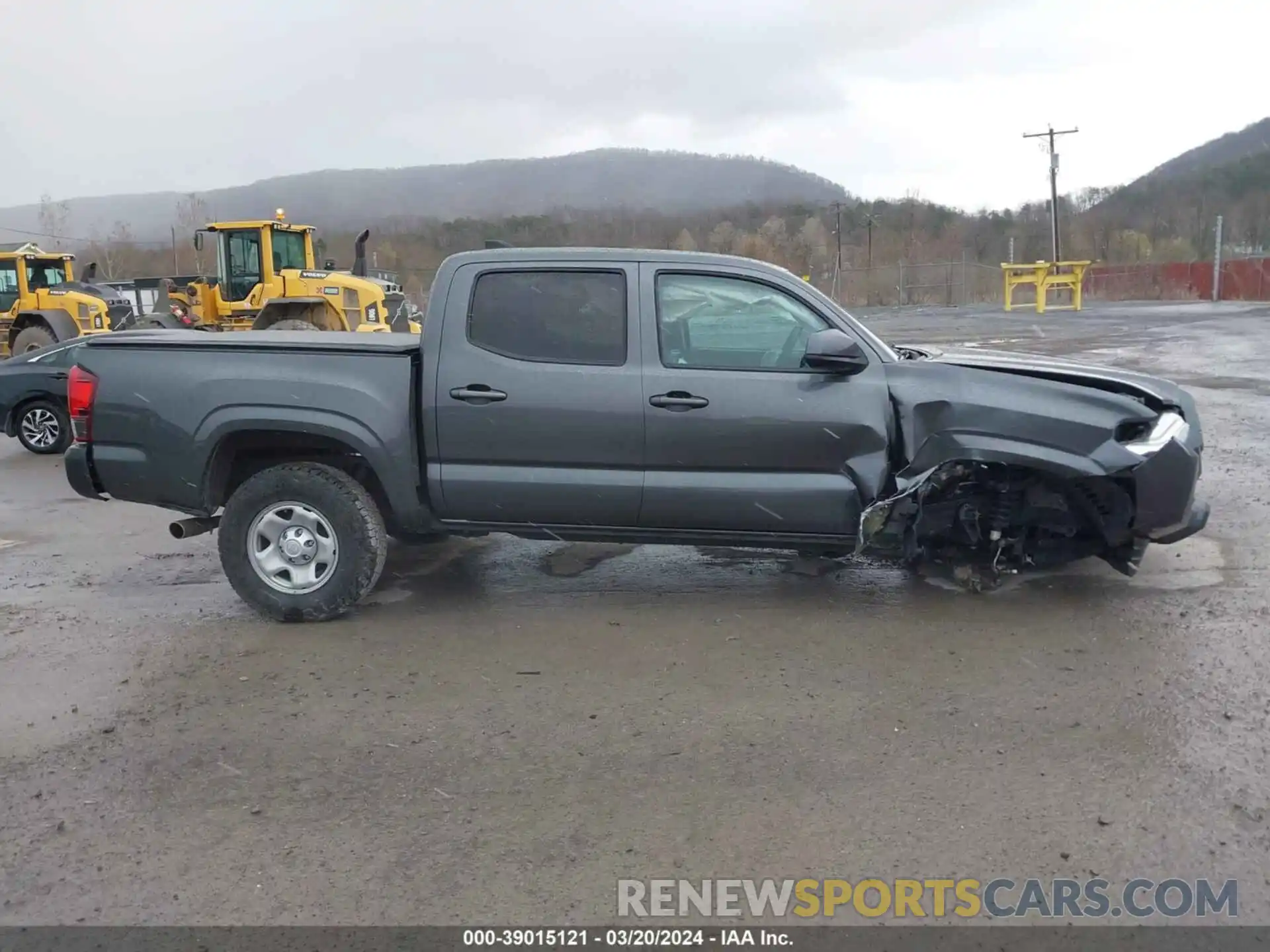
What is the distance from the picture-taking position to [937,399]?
16.5ft

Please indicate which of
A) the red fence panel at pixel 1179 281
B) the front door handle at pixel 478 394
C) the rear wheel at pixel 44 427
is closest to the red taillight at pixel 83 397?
the front door handle at pixel 478 394

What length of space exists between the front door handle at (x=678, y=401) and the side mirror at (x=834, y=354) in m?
0.56

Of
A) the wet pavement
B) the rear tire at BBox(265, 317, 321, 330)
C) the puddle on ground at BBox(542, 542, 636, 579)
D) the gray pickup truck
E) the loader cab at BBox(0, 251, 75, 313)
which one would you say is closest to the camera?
the wet pavement

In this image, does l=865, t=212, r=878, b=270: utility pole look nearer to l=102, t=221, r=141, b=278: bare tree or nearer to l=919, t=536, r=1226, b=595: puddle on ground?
l=102, t=221, r=141, b=278: bare tree

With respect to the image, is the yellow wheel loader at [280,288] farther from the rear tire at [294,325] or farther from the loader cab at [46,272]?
the loader cab at [46,272]

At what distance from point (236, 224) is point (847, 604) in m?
15.6

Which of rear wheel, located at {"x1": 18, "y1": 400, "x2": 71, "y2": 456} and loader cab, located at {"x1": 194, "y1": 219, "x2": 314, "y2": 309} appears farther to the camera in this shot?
loader cab, located at {"x1": 194, "y1": 219, "x2": 314, "y2": 309}

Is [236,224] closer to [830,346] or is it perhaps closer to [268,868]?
[830,346]

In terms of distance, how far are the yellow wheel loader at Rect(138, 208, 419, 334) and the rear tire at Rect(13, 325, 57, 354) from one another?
179 centimetres

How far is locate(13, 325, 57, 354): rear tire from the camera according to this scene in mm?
18406

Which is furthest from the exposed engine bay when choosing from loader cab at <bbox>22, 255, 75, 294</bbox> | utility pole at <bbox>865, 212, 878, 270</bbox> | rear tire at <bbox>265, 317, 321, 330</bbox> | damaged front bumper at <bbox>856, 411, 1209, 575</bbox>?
utility pole at <bbox>865, 212, 878, 270</bbox>

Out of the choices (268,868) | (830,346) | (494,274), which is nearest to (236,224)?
(494,274)

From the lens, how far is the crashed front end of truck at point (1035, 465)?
192 inches
